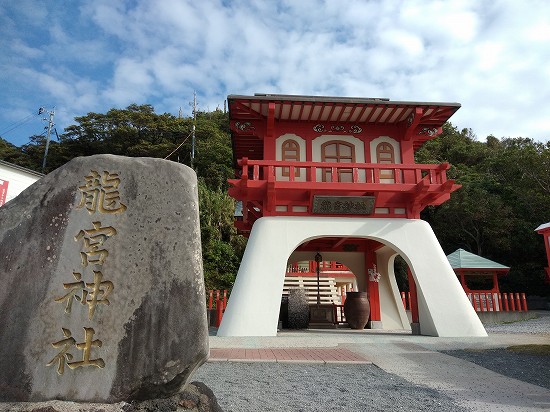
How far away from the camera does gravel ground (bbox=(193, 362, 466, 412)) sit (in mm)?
3316

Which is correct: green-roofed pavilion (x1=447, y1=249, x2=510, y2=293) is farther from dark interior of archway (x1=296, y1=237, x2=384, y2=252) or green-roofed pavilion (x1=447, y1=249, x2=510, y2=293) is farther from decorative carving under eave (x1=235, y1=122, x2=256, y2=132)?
decorative carving under eave (x1=235, y1=122, x2=256, y2=132)

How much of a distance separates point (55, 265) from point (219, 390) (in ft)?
7.05

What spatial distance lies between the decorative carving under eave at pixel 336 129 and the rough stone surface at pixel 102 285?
844cm

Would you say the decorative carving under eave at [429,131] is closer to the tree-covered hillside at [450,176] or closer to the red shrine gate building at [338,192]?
the red shrine gate building at [338,192]

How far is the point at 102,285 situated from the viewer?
8.46ft

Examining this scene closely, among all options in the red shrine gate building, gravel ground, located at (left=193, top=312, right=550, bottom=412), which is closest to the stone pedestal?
the red shrine gate building

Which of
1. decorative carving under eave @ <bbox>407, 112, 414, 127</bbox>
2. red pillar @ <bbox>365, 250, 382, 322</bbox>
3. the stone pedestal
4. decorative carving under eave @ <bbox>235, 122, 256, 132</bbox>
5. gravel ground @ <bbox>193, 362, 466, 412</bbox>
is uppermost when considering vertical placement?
decorative carving under eave @ <bbox>407, 112, 414, 127</bbox>

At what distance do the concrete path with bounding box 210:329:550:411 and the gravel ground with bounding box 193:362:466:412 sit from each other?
0.28 m

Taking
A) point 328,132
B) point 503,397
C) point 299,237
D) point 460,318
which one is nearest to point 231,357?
point 503,397

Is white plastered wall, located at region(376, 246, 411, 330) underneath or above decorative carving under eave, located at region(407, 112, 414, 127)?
underneath

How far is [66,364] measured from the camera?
2367 mm

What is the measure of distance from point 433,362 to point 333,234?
4.37 meters

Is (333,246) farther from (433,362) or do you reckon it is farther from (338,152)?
(433,362)

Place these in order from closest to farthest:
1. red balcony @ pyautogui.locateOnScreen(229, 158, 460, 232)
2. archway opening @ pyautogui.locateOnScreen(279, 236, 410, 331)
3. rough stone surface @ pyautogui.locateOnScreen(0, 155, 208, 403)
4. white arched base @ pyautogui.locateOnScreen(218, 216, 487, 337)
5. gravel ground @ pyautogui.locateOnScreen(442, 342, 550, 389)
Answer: rough stone surface @ pyautogui.locateOnScreen(0, 155, 208, 403) < gravel ground @ pyautogui.locateOnScreen(442, 342, 550, 389) < white arched base @ pyautogui.locateOnScreen(218, 216, 487, 337) < red balcony @ pyautogui.locateOnScreen(229, 158, 460, 232) < archway opening @ pyautogui.locateOnScreen(279, 236, 410, 331)
